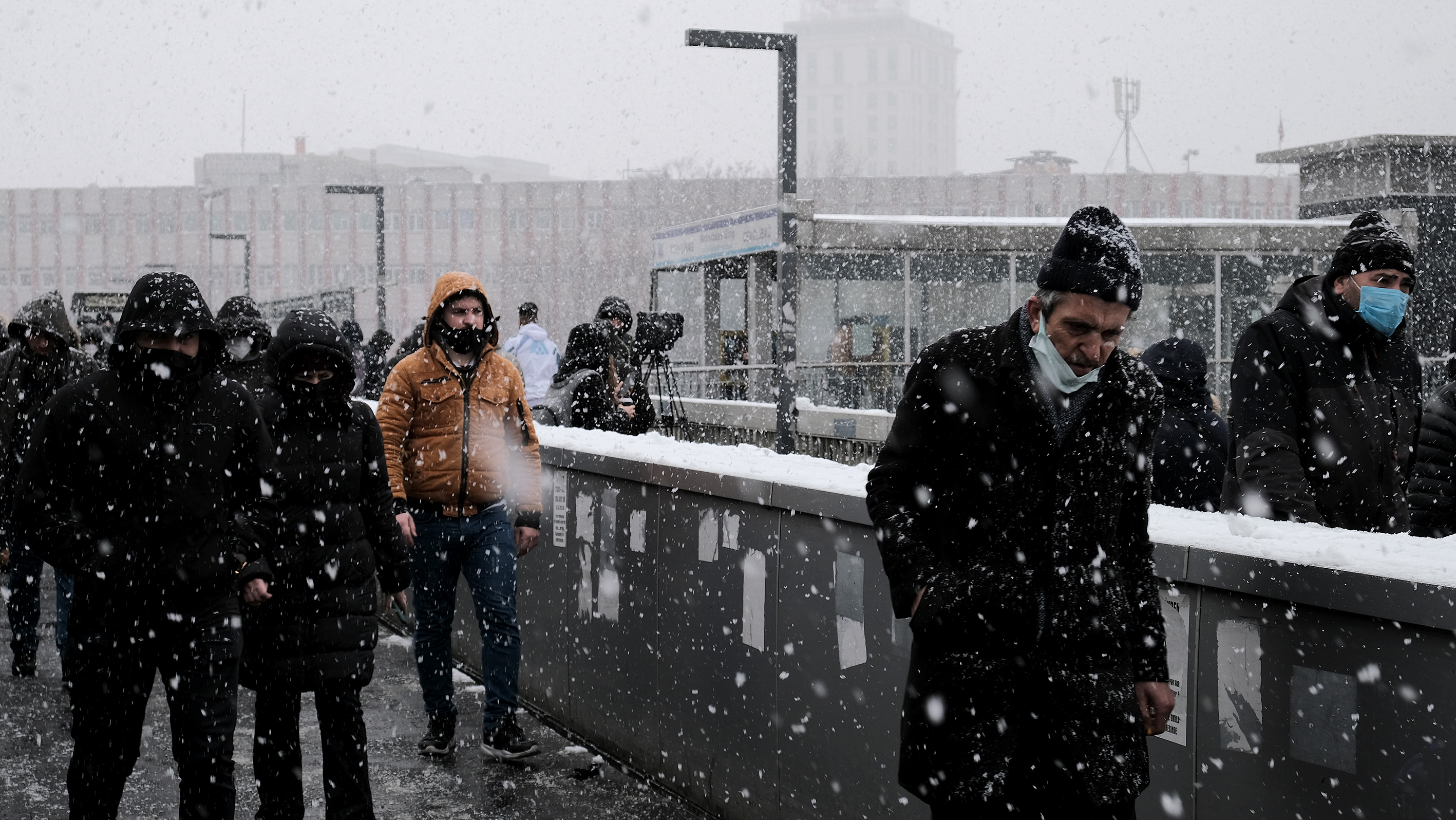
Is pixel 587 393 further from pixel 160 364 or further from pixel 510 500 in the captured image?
pixel 160 364

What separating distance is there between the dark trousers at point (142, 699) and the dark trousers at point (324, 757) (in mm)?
479

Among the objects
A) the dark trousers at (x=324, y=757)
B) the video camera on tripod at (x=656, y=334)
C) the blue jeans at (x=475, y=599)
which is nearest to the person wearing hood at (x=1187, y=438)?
the blue jeans at (x=475, y=599)

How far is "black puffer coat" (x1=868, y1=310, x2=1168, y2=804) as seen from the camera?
2891 mm

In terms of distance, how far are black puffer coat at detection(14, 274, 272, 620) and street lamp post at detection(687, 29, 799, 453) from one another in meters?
7.79

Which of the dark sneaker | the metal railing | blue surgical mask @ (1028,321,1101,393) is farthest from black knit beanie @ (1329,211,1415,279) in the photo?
the metal railing

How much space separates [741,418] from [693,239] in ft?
15.0

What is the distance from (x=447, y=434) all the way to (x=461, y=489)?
240 mm

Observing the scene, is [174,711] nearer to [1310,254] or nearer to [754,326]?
[754,326]

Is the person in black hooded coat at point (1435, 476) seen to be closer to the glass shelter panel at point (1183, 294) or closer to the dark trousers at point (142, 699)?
the dark trousers at point (142, 699)

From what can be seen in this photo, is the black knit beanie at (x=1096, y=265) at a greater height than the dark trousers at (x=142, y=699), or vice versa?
the black knit beanie at (x=1096, y=265)

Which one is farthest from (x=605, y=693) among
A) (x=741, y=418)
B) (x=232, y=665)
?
(x=741, y=418)

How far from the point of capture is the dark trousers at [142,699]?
13.9ft

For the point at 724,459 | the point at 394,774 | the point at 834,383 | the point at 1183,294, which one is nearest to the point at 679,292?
the point at 834,383

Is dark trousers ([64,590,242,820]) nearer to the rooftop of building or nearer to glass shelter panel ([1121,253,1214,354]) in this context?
glass shelter panel ([1121,253,1214,354])
